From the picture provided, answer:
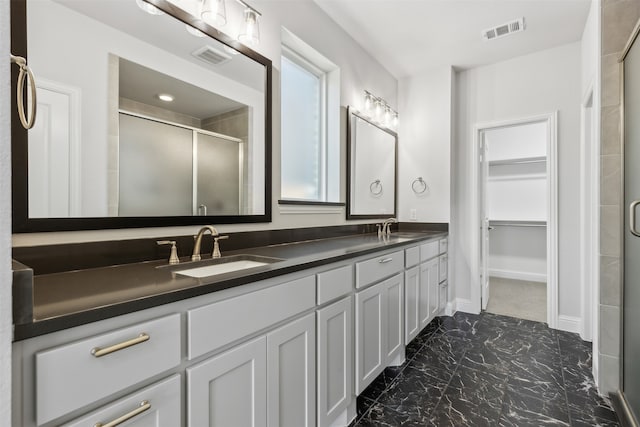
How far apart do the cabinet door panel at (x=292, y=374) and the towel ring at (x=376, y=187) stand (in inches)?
72.7

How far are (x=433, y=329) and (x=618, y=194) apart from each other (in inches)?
69.4

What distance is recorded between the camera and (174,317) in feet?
2.88

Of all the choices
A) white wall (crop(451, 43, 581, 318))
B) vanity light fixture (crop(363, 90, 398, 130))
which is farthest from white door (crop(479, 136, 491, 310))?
vanity light fixture (crop(363, 90, 398, 130))

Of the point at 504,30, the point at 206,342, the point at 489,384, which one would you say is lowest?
the point at 489,384

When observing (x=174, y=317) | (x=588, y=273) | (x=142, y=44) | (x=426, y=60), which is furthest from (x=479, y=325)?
(x=142, y=44)

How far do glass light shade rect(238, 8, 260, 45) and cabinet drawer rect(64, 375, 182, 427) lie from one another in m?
1.70

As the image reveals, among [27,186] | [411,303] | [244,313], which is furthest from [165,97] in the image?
[411,303]

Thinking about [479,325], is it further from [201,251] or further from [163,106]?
[163,106]

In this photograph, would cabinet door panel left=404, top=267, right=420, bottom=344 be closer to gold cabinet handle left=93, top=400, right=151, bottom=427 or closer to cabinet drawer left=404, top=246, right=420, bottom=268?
cabinet drawer left=404, top=246, right=420, bottom=268

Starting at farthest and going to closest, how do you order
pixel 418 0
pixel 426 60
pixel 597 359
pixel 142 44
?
pixel 426 60
pixel 418 0
pixel 597 359
pixel 142 44

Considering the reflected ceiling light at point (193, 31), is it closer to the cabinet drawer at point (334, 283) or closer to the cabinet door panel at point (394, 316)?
the cabinet drawer at point (334, 283)

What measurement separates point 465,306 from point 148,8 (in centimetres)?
360

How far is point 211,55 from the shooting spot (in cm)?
163

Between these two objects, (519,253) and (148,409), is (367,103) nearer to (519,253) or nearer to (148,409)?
(148,409)
